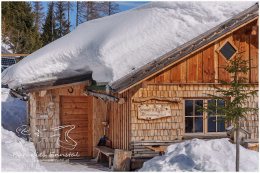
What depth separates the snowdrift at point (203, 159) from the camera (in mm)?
9586

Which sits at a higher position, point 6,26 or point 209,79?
point 6,26

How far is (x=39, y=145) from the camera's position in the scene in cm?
1406

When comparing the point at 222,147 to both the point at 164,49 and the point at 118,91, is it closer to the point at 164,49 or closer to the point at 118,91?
the point at 118,91

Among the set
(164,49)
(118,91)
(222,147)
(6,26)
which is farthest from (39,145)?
(6,26)

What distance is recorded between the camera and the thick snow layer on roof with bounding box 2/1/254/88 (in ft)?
46.1

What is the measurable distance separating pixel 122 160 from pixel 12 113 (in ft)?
30.4

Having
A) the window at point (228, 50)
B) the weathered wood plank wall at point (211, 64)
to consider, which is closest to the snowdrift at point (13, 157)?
the weathered wood plank wall at point (211, 64)

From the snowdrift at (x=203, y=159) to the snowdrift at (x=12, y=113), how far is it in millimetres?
9293

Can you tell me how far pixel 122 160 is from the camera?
40.2 feet

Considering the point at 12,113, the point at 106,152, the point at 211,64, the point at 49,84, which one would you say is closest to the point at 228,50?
the point at 211,64

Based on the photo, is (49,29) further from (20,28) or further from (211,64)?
(211,64)

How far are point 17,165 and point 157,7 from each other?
35.2ft

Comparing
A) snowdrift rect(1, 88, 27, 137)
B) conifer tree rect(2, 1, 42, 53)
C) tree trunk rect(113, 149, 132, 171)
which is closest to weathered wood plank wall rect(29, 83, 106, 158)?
tree trunk rect(113, 149, 132, 171)

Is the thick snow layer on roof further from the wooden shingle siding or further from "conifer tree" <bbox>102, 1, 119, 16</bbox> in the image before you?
"conifer tree" <bbox>102, 1, 119, 16</bbox>
